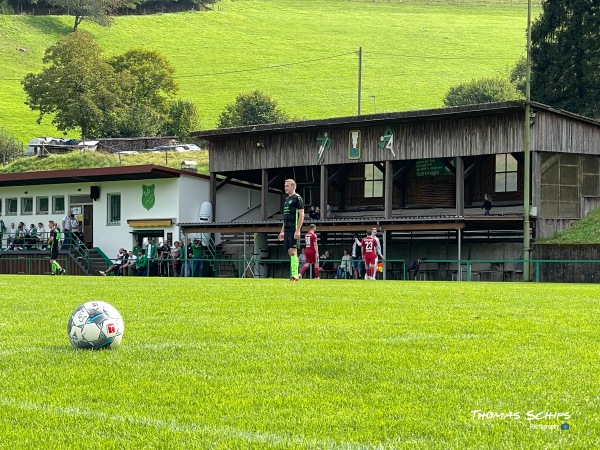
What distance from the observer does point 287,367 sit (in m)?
7.47

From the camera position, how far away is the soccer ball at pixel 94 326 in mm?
8312

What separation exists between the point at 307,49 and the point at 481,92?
35410 millimetres

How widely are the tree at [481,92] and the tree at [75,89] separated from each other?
110ft

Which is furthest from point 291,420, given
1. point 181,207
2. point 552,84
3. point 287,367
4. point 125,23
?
point 125,23

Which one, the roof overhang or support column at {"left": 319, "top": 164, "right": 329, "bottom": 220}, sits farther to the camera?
the roof overhang

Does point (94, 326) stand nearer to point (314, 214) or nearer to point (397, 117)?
point (397, 117)

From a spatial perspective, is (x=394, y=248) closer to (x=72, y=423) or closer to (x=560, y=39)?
(x=560, y=39)

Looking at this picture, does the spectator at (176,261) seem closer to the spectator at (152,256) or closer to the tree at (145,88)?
the spectator at (152,256)

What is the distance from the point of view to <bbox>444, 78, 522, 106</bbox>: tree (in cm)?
9625

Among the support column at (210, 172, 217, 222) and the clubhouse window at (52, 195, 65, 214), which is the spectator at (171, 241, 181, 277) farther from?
the clubhouse window at (52, 195, 65, 214)

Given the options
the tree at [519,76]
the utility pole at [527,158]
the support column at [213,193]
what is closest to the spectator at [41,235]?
the support column at [213,193]

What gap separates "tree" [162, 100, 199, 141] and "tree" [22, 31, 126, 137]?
368 inches

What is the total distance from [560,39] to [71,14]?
90.3 m

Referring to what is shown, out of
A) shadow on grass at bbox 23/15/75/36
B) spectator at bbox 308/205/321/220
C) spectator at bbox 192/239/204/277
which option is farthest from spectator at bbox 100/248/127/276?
shadow on grass at bbox 23/15/75/36
